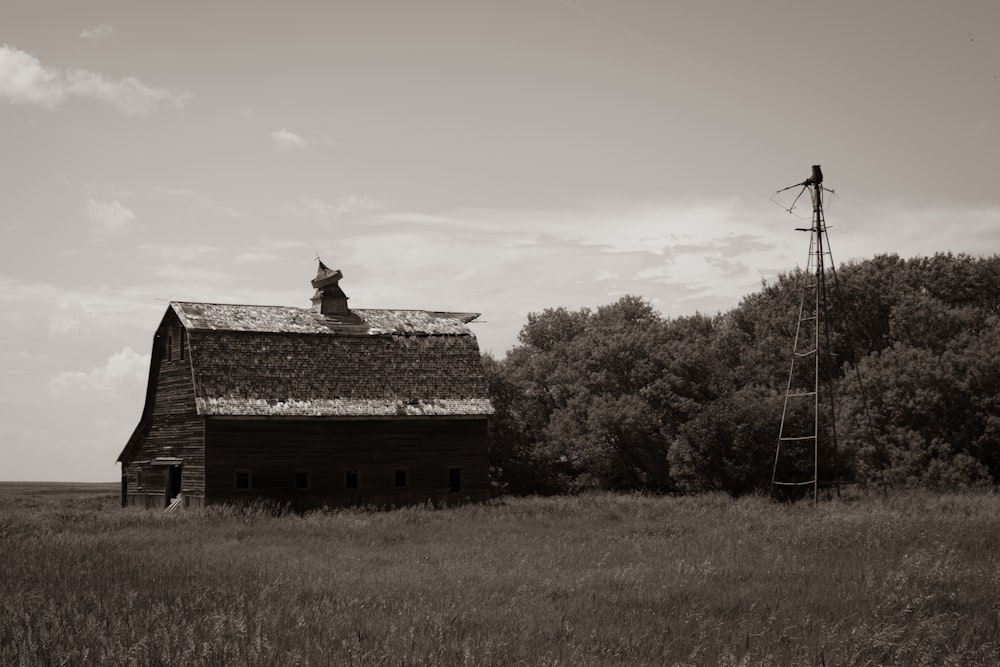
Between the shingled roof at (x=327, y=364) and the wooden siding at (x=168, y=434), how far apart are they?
127cm

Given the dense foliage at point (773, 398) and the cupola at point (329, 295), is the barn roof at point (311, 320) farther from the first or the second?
the dense foliage at point (773, 398)

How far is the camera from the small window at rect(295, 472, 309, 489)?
3362 cm

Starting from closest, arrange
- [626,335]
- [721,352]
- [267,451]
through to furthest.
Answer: [267,451] < [626,335] < [721,352]

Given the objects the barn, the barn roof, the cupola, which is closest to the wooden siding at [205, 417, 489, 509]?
the barn

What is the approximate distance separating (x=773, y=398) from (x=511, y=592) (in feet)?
82.3

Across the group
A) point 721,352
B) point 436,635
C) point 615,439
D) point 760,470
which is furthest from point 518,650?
point 721,352

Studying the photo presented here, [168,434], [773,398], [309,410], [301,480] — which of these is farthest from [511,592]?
[773,398]

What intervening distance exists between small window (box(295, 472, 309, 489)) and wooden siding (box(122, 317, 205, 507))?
3262 millimetres

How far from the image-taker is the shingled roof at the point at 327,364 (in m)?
32.8

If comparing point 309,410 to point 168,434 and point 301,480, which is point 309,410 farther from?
point 168,434

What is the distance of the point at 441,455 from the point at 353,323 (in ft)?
20.1

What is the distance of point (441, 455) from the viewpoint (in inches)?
1412

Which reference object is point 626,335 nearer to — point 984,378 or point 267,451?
point 984,378

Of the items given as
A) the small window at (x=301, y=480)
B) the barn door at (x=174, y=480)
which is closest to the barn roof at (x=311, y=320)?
the small window at (x=301, y=480)
